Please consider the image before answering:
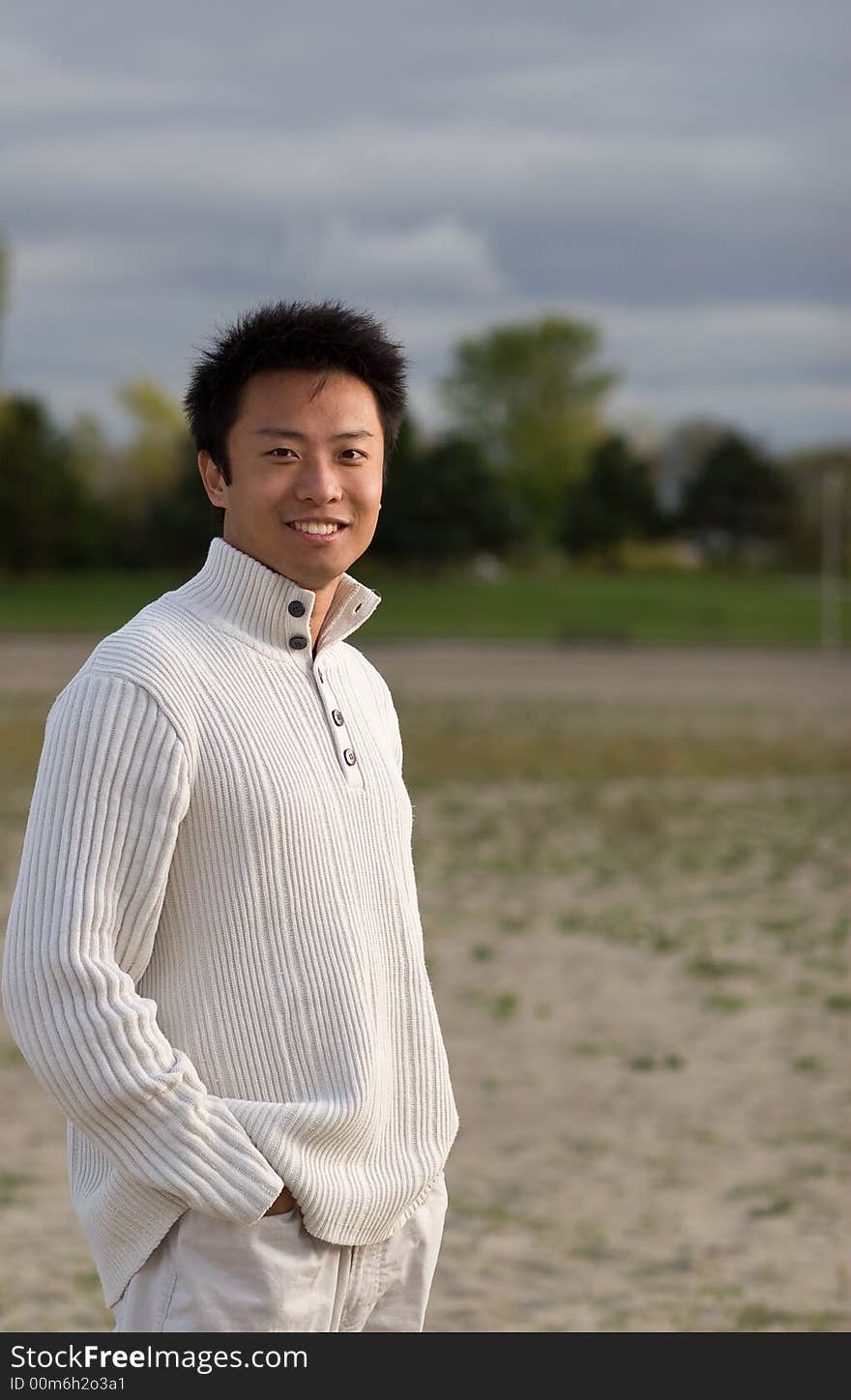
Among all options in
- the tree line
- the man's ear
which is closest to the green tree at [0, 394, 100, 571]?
the tree line

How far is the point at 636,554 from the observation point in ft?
219

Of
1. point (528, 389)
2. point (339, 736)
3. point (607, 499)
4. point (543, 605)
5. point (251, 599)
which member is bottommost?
point (543, 605)

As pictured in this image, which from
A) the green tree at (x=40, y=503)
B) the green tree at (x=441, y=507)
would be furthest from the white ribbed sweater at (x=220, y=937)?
the green tree at (x=441, y=507)

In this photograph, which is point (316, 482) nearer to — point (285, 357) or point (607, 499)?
point (285, 357)

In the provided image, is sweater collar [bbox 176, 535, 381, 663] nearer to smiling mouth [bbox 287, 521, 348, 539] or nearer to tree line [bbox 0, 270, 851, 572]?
smiling mouth [bbox 287, 521, 348, 539]

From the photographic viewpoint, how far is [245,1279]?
2.05 meters

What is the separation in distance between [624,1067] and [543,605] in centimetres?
3882

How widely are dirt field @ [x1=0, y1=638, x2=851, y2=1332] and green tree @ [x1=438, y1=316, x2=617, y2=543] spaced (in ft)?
188

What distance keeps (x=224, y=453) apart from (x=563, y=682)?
23857 mm

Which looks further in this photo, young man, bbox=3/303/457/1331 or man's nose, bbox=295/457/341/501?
man's nose, bbox=295/457/341/501

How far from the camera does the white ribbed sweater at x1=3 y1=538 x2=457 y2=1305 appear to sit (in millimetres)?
1958

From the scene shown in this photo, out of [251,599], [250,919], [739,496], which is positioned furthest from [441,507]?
[250,919]

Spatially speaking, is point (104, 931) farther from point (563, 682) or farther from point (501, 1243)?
point (563, 682)
